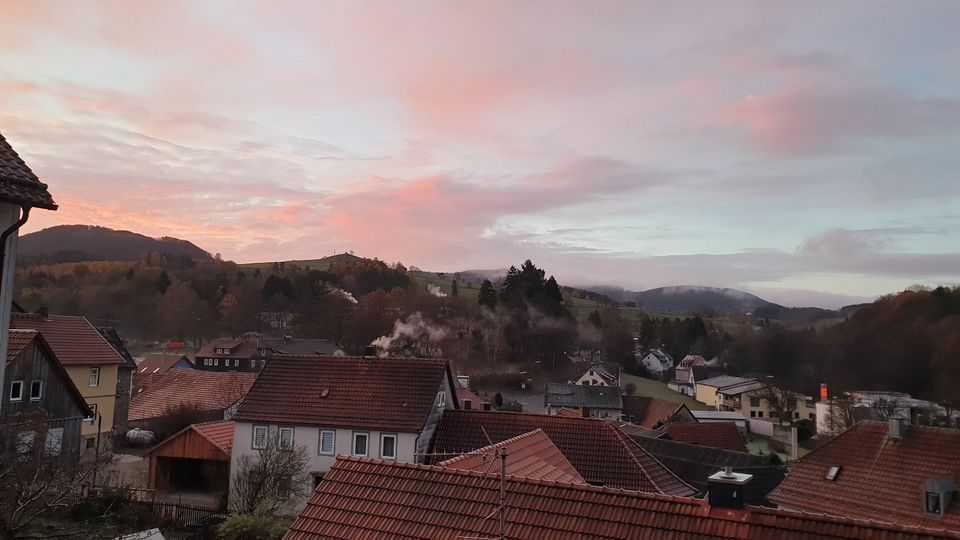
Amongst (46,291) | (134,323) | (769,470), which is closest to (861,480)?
(769,470)

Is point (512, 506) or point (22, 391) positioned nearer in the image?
point (512, 506)

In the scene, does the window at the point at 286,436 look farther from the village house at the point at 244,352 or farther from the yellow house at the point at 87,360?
the village house at the point at 244,352

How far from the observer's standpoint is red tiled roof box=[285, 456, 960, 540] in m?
8.12

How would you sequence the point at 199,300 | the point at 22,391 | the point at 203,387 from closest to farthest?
the point at 22,391 → the point at 203,387 → the point at 199,300

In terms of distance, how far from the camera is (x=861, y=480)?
22.9 m

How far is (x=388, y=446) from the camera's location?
24.2 metres

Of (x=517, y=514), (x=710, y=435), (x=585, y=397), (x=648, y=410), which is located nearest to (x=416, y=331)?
(x=585, y=397)

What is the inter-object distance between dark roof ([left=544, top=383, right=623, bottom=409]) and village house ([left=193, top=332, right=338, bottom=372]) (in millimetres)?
29671

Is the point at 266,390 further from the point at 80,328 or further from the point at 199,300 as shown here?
the point at 199,300

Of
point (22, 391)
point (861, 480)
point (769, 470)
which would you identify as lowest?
point (769, 470)

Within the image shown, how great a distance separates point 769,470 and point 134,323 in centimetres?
8715

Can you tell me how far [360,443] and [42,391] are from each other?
1122 cm

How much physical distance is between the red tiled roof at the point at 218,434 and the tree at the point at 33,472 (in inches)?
213

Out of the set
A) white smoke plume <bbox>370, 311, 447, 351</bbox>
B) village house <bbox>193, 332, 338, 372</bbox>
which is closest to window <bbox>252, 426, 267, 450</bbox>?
village house <bbox>193, 332, 338, 372</bbox>
